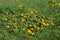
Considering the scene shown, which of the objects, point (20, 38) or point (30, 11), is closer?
point (20, 38)

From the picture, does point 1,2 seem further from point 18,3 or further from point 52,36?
point 52,36

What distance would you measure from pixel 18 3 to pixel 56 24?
5.26ft

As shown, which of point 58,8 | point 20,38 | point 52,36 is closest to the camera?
point 20,38

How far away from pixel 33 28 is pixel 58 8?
69.8 inches

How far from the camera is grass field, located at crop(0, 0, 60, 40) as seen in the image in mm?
6336

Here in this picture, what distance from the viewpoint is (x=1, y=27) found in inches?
250

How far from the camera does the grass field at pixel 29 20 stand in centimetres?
634

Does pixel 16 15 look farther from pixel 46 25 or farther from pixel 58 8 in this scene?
pixel 58 8

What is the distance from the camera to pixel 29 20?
6969mm

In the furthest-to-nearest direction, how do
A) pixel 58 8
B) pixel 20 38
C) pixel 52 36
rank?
pixel 58 8
pixel 52 36
pixel 20 38

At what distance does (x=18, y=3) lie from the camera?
Result: 7523 mm

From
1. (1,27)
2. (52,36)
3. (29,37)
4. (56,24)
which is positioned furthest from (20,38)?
(56,24)

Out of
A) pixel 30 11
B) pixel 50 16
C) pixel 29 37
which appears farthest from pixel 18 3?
pixel 29 37

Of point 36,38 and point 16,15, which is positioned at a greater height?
point 16,15
